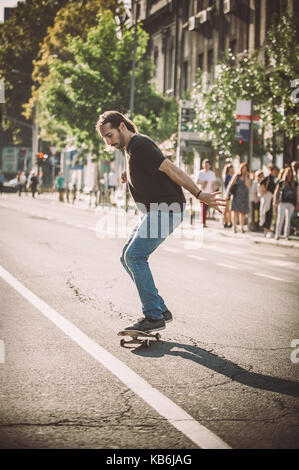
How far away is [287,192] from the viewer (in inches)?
763

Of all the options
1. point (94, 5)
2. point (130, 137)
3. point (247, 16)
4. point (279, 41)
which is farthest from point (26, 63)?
point (130, 137)

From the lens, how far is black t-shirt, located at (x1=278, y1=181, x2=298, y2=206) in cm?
1933

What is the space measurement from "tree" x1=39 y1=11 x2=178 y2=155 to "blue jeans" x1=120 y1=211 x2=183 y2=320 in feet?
117

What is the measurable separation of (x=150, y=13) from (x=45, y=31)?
16.5 m

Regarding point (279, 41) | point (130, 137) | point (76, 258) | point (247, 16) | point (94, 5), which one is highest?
point (94, 5)

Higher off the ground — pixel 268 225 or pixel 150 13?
pixel 150 13

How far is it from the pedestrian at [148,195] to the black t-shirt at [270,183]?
14.8m

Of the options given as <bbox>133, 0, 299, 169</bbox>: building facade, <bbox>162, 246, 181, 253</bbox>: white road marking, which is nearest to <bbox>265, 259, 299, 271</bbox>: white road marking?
<bbox>162, 246, 181, 253</bbox>: white road marking

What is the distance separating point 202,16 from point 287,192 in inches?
933

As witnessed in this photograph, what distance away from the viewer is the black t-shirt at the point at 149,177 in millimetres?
6473

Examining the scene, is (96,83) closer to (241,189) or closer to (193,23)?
(193,23)

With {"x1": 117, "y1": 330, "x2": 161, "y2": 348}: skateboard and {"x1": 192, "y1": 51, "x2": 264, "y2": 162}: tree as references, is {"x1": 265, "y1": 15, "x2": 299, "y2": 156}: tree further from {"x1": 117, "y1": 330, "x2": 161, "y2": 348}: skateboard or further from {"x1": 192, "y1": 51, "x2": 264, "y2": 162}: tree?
{"x1": 117, "y1": 330, "x2": 161, "y2": 348}: skateboard

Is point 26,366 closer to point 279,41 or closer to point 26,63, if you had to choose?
point 279,41

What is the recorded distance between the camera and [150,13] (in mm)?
51875
